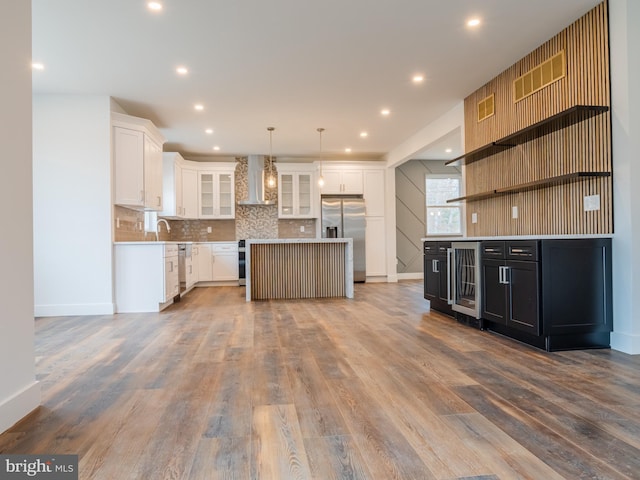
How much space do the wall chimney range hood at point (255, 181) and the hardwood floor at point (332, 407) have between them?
15.9ft

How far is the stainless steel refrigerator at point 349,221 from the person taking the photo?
26.9ft

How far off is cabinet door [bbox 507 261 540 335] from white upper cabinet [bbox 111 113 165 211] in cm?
447

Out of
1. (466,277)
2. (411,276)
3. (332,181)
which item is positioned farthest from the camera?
(411,276)

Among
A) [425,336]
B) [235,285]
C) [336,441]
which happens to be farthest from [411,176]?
[336,441]

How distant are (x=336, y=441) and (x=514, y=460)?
27.1 inches

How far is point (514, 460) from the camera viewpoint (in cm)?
150

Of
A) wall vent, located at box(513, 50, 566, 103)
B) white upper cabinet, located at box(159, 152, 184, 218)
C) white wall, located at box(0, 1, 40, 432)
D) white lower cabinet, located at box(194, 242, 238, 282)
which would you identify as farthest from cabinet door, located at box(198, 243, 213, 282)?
wall vent, located at box(513, 50, 566, 103)

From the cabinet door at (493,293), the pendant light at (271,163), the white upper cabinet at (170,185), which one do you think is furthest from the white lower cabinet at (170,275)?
the cabinet door at (493,293)

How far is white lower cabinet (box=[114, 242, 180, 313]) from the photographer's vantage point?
5020 millimetres

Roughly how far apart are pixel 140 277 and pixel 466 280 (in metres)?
3.92

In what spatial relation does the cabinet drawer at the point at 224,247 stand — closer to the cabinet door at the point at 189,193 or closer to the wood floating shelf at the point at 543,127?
the cabinet door at the point at 189,193

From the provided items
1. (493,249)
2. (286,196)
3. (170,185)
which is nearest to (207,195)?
(170,185)

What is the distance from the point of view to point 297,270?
6.15 metres

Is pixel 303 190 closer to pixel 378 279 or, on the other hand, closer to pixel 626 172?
pixel 378 279
